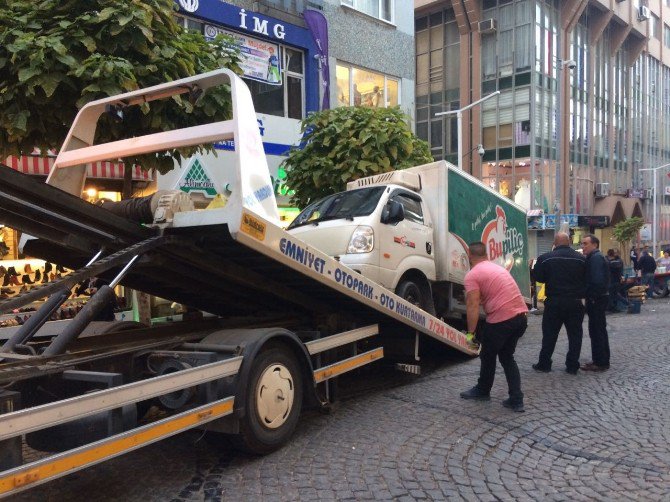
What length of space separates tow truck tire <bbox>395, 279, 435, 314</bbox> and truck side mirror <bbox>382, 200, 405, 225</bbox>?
81 cm

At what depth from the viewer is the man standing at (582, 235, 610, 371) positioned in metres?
7.73

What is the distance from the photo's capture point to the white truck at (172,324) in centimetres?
356

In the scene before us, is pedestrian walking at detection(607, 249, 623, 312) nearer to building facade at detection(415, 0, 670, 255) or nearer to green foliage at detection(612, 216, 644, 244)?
green foliage at detection(612, 216, 644, 244)

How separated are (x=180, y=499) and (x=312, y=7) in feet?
51.8

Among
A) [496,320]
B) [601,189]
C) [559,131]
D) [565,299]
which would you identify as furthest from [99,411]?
[601,189]

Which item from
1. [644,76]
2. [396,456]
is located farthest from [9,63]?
[644,76]

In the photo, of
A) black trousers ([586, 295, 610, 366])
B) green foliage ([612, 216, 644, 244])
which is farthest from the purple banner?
green foliage ([612, 216, 644, 244])

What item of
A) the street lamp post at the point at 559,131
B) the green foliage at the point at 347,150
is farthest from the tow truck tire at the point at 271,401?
the street lamp post at the point at 559,131

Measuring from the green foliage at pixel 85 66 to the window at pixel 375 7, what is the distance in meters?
12.7

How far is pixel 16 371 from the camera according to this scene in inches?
136

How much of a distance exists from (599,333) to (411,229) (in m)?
2.70

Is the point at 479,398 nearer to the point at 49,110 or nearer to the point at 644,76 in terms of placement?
the point at 49,110

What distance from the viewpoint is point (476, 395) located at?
20.4ft

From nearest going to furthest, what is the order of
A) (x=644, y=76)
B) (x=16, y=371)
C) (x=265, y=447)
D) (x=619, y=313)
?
(x=16, y=371) → (x=265, y=447) → (x=619, y=313) → (x=644, y=76)
